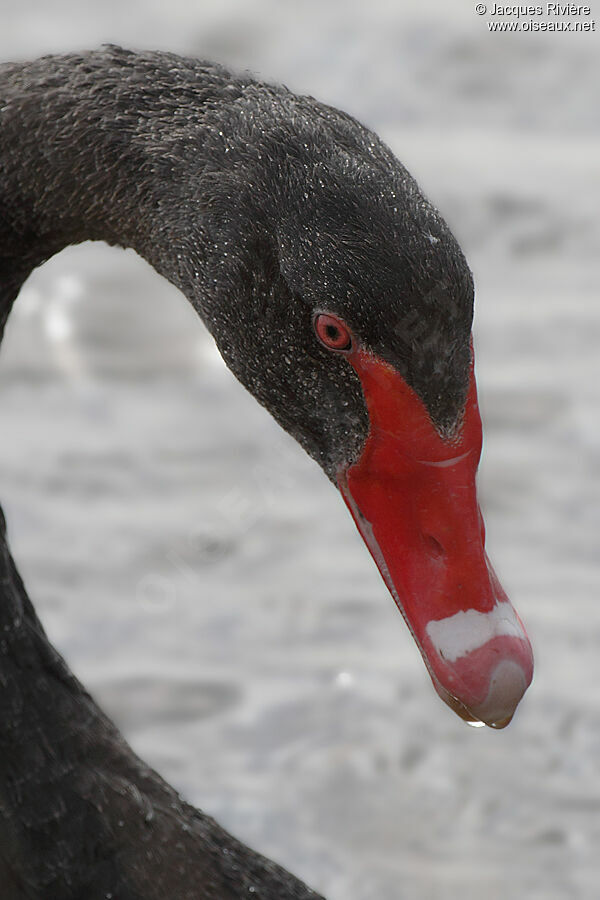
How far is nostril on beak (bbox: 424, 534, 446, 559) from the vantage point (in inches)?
98.0

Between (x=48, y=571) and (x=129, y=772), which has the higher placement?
(x=48, y=571)

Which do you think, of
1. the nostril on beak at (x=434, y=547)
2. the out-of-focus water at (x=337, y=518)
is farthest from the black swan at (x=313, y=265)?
the out-of-focus water at (x=337, y=518)

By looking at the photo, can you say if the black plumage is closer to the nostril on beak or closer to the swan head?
the swan head

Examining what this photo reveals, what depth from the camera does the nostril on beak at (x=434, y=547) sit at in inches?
98.0

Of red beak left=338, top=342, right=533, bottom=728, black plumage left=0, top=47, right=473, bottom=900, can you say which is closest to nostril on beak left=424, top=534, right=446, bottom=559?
red beak left=338, top=342, right=533, bottom=728

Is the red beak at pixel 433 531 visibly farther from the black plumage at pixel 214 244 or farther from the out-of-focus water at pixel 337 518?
the out-of-focus water at pixel 337 518

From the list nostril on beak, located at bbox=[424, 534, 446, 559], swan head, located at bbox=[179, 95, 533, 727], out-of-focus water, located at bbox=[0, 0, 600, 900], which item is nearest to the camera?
swan head, located at bbox=[179, 95, 533, 727]

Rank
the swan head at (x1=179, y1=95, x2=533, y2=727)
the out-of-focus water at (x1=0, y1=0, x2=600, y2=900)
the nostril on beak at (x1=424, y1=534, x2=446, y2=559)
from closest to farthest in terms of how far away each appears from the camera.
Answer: the swan head at (x1=179, y1=95, x2=533, y2=727) < the nostril on beak at (x1=424, y1=534, x2=446, y2=559) < the out-of-focus water at (x1=0, y1=0, x2=600, y2=900)

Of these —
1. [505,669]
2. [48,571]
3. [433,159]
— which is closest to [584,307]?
[433,159]

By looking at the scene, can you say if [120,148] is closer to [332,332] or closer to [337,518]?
[332,332]

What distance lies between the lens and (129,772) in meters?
3.09

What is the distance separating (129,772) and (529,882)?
1.12 metres

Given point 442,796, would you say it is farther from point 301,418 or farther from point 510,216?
point 510,216

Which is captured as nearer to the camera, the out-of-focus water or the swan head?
the swan head
